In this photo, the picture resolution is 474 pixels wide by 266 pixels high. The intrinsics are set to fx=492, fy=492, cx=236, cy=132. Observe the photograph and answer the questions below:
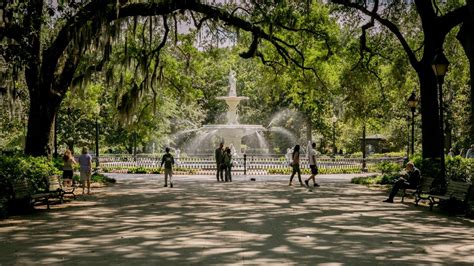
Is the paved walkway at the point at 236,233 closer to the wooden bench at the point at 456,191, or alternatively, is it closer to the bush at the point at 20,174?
the wooden bench at the point at 456,191

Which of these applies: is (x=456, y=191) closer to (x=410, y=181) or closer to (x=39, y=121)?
(x=410, y=181)

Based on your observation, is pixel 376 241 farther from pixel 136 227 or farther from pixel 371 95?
pixel 371 95

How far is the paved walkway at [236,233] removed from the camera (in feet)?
24.8

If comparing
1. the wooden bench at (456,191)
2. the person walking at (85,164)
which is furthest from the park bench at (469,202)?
the person walking at (85,164)

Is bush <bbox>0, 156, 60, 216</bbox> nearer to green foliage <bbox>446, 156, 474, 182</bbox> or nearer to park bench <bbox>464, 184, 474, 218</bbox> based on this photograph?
park bench <bbox>464, 184, 474, 218</bbox>

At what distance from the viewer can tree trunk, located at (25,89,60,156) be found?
1733 centimetres

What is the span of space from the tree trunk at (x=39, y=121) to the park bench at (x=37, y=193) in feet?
8.39

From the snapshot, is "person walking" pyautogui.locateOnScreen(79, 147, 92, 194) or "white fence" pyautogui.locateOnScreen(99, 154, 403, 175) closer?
"person walking" pyautogui.locateOnScreen(79, 147, 92, 194)

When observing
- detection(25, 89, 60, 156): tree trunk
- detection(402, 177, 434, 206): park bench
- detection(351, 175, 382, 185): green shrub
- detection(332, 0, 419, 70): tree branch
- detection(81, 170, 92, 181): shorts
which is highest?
detection(332, 0, 419, 70): tree branch

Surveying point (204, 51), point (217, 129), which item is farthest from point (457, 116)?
point (204, 51)

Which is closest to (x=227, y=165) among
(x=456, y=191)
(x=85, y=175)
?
(x=85, y=175)

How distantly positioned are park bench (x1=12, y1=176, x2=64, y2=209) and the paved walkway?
427mm

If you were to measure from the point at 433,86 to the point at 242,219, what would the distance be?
10284 millimetres

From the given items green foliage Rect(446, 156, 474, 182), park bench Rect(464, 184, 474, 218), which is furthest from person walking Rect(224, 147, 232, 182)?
park bench Rect(464, 184, 474, 218)
